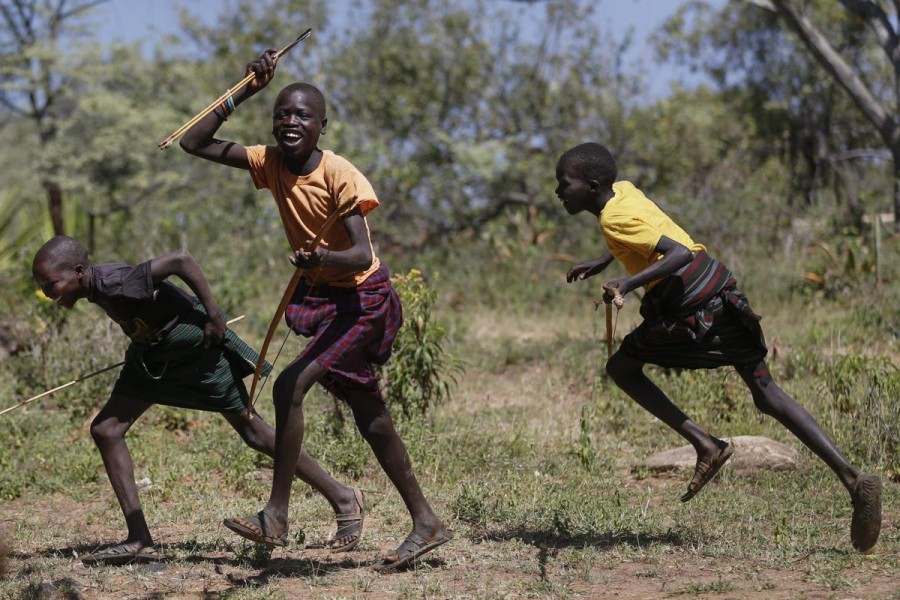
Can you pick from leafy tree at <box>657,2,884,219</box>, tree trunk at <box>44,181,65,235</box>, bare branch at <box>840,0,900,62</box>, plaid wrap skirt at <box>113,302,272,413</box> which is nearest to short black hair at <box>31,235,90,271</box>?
plaid wrap skirt at <box>113,302,272,413</box>

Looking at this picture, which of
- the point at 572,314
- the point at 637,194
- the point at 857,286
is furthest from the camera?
the point at 572,314

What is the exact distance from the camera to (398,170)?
41.5 ft

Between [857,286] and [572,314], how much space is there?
2.53 meters

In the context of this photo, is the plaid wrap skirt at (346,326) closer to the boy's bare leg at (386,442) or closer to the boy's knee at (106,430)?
the boy's bare leg at (386,442)

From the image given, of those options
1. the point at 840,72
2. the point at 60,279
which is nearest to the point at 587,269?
the point at 60,279

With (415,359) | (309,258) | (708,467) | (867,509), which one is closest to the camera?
(309,258)

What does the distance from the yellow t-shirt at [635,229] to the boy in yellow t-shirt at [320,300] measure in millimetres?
891

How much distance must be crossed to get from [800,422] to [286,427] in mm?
1973

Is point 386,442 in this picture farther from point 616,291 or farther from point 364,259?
point 616,291

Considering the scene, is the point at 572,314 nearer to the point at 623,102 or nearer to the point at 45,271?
the point at 623,102

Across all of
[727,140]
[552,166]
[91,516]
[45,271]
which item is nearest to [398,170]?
[552,166]

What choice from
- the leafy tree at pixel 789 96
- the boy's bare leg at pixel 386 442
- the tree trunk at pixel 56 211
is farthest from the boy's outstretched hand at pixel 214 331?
the leafy tree at pixel 789 96

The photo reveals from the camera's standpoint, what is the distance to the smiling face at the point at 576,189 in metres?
4.25

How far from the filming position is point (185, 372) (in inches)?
167
